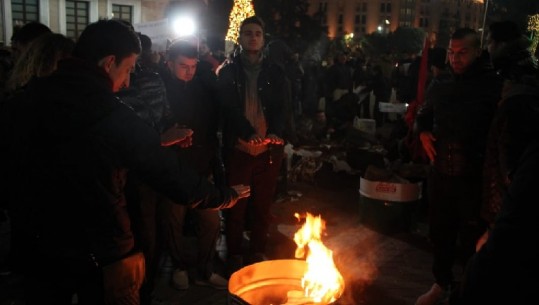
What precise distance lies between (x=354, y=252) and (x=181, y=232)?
2194 mm

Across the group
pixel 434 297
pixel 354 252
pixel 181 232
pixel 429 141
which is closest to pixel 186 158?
pixel 181 232

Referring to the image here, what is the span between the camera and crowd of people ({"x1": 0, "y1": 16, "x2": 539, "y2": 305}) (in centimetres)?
236

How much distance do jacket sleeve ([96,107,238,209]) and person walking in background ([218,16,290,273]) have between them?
2.13 m

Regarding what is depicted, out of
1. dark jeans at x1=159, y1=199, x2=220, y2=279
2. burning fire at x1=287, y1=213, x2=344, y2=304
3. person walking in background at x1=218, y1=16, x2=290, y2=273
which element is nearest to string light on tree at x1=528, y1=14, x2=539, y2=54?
person walking in background at x1=218, y1=16, x2=290, y2=273

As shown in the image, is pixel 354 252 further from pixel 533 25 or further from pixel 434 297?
pixel 533 25

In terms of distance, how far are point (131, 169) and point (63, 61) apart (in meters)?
0.63

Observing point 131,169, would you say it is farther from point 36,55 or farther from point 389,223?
point 389,223

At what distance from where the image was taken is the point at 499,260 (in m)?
1.65

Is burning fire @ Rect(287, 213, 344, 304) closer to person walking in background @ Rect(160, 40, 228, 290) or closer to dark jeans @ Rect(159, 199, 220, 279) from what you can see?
dark jeans @ Rect(159, 199, 220, 279)

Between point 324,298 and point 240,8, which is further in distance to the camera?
point 240,8

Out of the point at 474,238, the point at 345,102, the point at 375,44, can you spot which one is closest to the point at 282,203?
the point at 474,238

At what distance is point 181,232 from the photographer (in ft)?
16.0

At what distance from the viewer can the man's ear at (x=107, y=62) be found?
2.50 m

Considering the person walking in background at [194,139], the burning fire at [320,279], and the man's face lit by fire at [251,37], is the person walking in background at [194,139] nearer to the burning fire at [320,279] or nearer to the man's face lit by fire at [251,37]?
the man's face lit by fire at [251,37]
